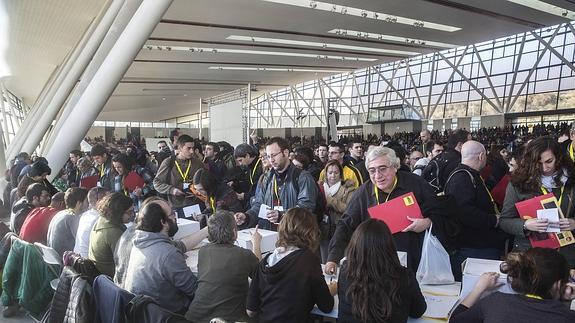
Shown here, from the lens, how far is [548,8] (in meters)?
14.1

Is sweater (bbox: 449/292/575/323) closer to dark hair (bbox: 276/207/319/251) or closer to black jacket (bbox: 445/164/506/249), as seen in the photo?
dark hair (bbox: 276/207/319/251)

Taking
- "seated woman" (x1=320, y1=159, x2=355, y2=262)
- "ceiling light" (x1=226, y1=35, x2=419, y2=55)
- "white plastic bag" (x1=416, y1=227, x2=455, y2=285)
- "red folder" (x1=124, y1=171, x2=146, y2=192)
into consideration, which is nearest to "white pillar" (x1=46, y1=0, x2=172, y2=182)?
"red folder" (x1=124, y1=171, x2=146, y2=192)

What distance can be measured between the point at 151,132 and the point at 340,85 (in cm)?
1828

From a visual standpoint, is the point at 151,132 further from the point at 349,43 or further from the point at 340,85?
the point at 349,43

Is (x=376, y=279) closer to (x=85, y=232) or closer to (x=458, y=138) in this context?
(x=85, y=232)

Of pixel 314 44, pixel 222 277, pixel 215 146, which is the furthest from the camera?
pixel 314 44

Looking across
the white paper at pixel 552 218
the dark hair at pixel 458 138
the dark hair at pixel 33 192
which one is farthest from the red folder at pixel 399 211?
the dark hair at pixel 33 192

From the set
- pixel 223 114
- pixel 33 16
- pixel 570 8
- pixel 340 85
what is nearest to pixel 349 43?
pixel 223 114

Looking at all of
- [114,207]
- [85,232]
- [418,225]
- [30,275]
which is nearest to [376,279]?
[418,225]

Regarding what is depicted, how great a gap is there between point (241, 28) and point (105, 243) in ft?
44.1

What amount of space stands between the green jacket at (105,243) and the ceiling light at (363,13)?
34.9 feet

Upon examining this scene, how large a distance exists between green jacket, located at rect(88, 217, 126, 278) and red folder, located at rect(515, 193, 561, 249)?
2742 mm

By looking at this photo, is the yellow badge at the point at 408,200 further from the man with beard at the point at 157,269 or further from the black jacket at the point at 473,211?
the man with beard at the point at 157,269

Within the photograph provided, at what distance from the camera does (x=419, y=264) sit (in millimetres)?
2637
